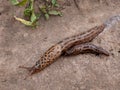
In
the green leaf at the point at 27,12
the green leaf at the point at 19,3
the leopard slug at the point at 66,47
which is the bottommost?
the leopard slug at the point at 66,47

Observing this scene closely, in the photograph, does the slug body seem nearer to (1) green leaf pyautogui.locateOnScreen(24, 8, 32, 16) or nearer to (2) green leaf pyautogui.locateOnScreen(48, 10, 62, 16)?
(2) green leaf pyautogui.locateOnScreen(48, 10, 62, 16)

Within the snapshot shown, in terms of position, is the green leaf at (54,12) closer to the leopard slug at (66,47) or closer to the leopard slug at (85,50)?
the leopard slug at (66,47)

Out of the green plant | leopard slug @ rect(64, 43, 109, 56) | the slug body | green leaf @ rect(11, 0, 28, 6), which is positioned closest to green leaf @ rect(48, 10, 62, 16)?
the green plant

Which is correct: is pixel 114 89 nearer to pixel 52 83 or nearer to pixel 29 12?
pixel 52 83

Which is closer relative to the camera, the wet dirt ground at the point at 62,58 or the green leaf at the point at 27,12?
the wet dirt ground at the point at 62,58

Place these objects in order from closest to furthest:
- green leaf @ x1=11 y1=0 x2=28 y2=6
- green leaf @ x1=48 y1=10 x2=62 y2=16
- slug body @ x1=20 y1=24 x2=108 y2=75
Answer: slug body @ x1=20 y1=24 x2=108 y2=75, green leaf @ x1=11 y1=0 x2=28 y2=6, green leaf @ x1=48 y1=10 x2=62 y2=16

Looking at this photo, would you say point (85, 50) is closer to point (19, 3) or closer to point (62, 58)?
point (62, 58)

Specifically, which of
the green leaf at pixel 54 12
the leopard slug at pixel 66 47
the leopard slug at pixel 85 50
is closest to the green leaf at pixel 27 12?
the green leaf at pixel 54 12
